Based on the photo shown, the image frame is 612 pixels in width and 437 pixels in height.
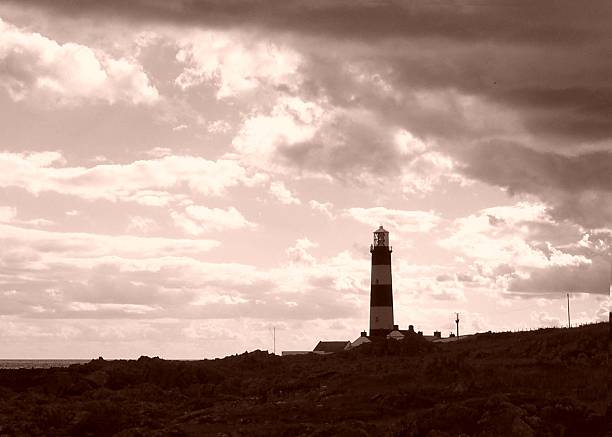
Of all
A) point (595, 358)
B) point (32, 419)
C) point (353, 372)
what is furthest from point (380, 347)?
point (32, 419)

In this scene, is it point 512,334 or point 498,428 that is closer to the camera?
point 498,428

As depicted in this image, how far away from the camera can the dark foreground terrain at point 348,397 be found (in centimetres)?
2903

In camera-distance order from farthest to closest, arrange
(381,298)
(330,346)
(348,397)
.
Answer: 1. (330,346)
2. (381,298)
3. (348,397)

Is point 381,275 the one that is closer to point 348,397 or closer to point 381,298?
point 381,298

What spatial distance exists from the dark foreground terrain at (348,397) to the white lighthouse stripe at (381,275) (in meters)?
24.1

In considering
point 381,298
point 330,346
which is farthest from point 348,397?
point 330,346

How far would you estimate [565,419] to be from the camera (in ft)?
95.0

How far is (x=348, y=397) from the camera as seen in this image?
36938 mm

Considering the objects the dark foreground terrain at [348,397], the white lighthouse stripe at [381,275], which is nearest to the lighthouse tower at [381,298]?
the white lighthouse stripe at [381,275]

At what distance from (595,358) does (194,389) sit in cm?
2063

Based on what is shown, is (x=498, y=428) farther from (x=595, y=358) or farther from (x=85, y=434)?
(x=595, y=358)

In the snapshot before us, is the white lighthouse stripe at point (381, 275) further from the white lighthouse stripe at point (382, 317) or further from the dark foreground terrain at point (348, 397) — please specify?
the dark foreground terrain at point (348, 397)

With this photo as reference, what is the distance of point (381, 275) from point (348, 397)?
1932 inches

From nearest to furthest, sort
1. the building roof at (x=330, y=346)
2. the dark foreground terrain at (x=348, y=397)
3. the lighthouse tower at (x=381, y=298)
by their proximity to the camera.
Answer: the dark foreground terrain at (x=348, y=397) < the lighthouse tower at (x=381, y=298) < the building roof at (x=330, y=346)
